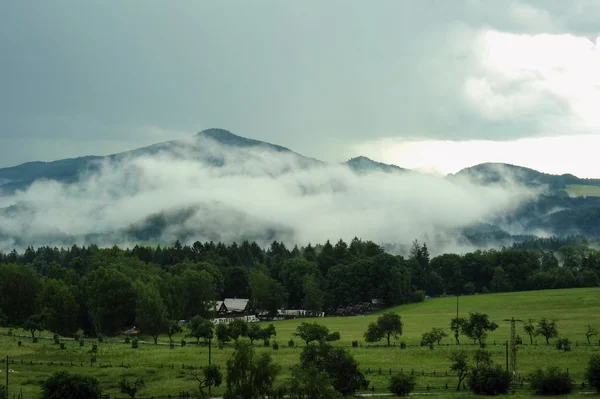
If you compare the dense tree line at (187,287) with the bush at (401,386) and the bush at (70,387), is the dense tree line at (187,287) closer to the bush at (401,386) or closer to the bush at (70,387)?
the bush at (70,387)

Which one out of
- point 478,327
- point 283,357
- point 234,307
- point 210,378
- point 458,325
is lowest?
point 234,307

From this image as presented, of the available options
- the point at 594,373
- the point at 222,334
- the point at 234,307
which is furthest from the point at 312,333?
the point at 234,307

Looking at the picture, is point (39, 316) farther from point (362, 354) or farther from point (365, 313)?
point (365, 313)

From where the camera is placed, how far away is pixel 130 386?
65.6m

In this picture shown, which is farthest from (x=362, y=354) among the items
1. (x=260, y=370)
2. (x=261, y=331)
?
(x=260, y=370)

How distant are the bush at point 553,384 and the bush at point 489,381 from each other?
302cm

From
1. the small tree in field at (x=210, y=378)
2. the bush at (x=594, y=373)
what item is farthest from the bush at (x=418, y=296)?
the small tree in field at (x=210, y=378)

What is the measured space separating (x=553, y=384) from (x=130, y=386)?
4123 centimetres

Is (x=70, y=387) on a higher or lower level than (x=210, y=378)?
higher

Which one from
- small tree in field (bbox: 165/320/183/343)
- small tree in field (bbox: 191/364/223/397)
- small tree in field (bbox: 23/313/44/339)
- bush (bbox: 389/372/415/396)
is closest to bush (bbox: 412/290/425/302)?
small tree in field (bbox: 165/320/183/343)

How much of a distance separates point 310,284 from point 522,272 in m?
66.2

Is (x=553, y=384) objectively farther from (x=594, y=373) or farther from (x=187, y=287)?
(x=187, y=287)

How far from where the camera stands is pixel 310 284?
172m

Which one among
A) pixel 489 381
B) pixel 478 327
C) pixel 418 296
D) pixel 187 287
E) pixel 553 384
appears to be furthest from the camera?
pixel 418 296
